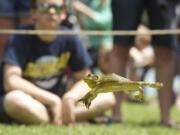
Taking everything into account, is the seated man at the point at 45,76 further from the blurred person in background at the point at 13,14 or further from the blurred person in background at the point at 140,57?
the blurred person in background at the point at 140,57

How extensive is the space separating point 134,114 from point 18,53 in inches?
55.2

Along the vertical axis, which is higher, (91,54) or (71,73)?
(71,73)

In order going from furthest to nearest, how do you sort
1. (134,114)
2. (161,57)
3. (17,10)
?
1. (17,10)
2. (134,114)
3. (161,57)

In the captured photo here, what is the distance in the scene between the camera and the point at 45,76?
13.3 feet

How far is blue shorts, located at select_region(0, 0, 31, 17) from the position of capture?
5320 mm

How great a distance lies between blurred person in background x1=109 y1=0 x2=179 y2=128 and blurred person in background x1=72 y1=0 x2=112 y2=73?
5.87 feet

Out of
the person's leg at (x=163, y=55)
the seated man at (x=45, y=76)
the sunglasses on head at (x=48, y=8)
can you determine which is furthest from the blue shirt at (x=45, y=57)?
the person's leg at (x=163, y=55)

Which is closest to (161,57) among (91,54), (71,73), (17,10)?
(71,73)

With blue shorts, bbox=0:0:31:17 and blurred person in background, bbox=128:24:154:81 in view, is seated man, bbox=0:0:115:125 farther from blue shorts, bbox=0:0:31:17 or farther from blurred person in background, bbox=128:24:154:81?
blurred person in background, bbox=128:24:154:81

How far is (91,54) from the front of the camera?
6438 mm

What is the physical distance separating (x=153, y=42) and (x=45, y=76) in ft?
2.70

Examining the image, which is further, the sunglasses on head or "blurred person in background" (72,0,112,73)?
"blurred person in background" (72,0,112,73)

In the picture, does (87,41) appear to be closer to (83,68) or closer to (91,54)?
(91,54)

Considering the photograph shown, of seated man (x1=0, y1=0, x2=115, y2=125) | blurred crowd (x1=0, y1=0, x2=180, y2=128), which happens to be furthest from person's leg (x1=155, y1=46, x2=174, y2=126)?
seated man (x1=0, y1=0, x2=115, y2=125)
